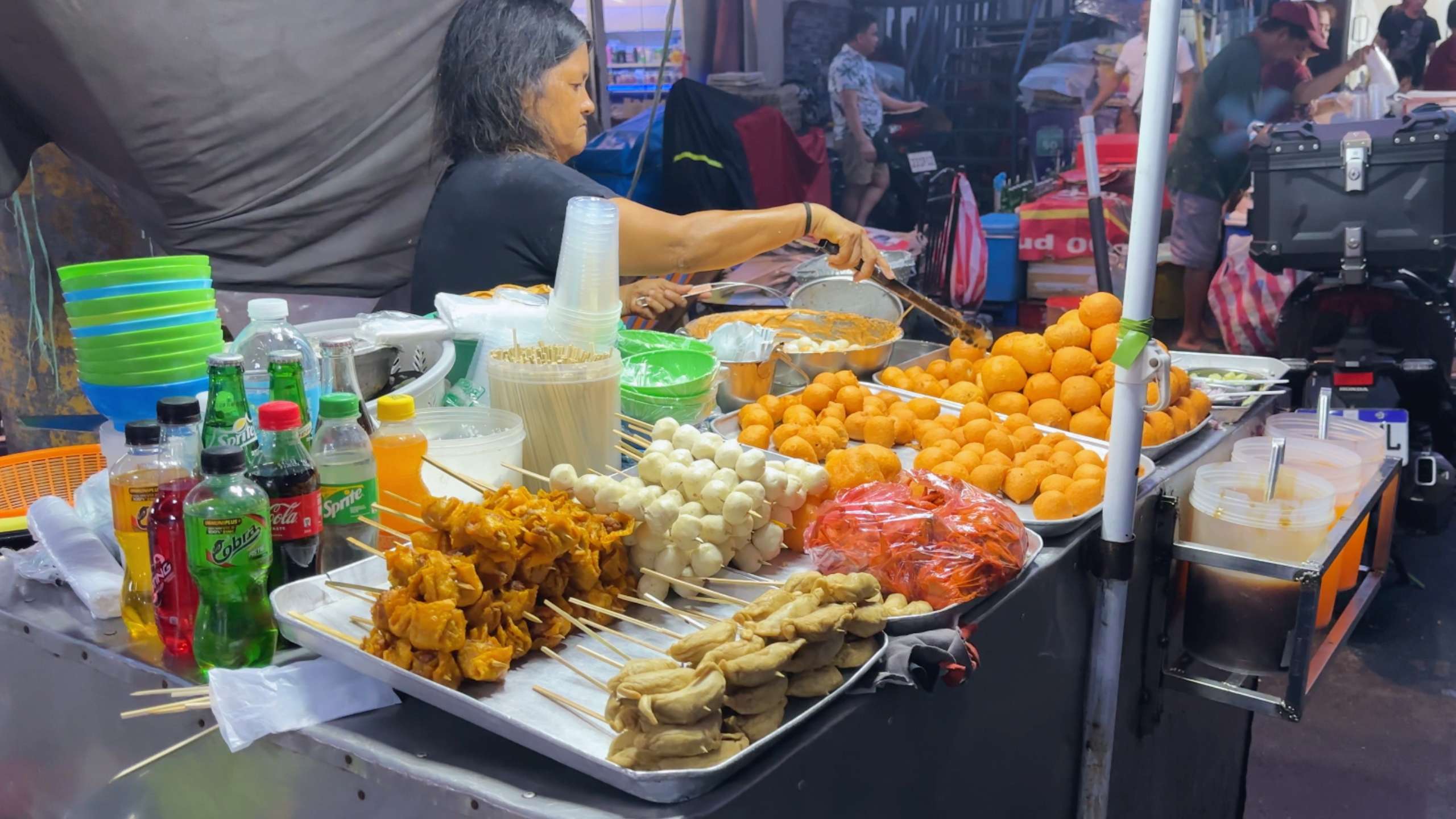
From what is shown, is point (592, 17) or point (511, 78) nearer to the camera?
point (511, 78)

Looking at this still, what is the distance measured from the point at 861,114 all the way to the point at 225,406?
5580 mm

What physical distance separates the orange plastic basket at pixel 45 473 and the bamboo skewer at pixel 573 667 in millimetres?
1410

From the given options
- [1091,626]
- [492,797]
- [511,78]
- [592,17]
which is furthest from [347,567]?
[592,17]

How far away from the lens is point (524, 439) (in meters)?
1.69

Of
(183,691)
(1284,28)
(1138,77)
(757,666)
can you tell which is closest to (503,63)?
(183,691)

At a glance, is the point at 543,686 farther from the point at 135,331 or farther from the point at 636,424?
the point at 135,331

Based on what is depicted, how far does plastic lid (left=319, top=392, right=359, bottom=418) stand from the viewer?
1376mm

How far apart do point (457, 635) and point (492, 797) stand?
0.67ft

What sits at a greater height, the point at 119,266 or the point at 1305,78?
the point at 1305,78

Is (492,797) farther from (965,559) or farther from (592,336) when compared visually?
(592,336)

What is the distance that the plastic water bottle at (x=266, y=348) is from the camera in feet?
5.12

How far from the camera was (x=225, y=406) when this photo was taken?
4.52 ft

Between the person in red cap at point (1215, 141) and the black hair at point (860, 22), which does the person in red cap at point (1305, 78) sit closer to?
the person in red cap at point (1215, 141)

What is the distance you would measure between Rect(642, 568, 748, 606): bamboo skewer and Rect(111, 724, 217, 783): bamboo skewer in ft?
1.89
